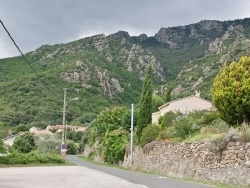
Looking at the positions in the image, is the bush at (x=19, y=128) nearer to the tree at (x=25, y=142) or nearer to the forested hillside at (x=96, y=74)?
the forested hillside at (x=96, y=74)

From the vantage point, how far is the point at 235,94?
24.6 m

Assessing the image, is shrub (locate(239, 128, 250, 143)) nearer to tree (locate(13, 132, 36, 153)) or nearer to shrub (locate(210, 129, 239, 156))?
shrub (locate(210, 129, 239, 156))

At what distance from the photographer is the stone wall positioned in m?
19.1

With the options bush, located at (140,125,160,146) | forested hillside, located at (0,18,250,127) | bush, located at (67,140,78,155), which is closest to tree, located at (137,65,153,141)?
bush, located at (140,125,160,146)

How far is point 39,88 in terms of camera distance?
4146 inches

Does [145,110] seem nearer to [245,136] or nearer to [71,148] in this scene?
[245,136]

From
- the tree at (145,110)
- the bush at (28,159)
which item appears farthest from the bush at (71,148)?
the bush at (28,159)

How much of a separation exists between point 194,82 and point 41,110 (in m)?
40.5

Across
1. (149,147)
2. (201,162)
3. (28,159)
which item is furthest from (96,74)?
(201,162)

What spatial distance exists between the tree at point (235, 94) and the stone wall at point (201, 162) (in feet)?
10.6

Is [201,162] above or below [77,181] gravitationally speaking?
above

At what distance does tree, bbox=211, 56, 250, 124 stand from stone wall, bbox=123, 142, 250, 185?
3.23 meters

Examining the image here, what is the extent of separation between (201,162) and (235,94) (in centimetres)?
505

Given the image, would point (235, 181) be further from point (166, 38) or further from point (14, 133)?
point (166, 38)
